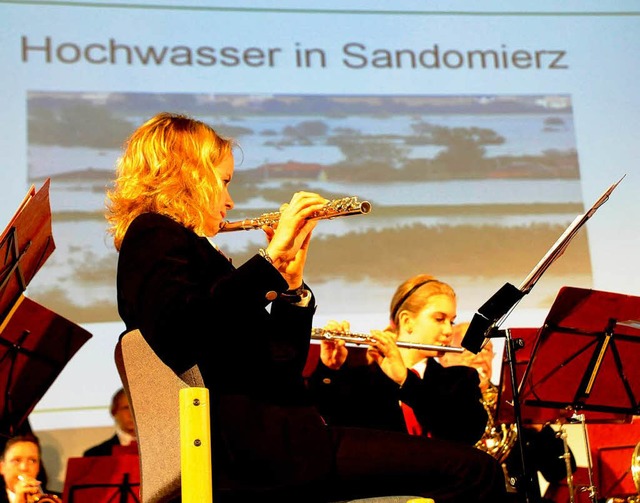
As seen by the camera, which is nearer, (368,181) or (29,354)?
(29,354)

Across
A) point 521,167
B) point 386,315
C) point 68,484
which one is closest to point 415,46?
point 521,167

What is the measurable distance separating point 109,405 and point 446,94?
7.49ft

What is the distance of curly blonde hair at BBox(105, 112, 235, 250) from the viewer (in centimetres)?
212

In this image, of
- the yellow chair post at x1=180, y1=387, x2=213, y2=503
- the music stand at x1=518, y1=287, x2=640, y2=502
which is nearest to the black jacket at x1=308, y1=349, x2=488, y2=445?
the music stand at x1=518, y1=287, x2=640, y2=502

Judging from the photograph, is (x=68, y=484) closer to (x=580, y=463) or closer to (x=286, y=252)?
(x=286, y=252)

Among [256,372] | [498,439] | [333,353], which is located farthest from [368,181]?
[256,372]

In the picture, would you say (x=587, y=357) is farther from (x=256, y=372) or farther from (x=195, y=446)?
(x=195, y=446)

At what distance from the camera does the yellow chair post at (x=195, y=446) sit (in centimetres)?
179

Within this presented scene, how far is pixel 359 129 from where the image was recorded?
4762 mm

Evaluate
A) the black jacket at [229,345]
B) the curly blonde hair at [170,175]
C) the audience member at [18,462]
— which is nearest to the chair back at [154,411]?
the black jacket at [229,345]

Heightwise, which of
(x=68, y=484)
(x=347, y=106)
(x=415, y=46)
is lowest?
(x=68, y=484)

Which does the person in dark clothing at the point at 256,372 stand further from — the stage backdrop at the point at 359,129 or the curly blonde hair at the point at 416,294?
the stage backdrop at the point at 359,129

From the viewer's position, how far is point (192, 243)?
2.02 m

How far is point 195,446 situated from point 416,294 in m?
2.01
